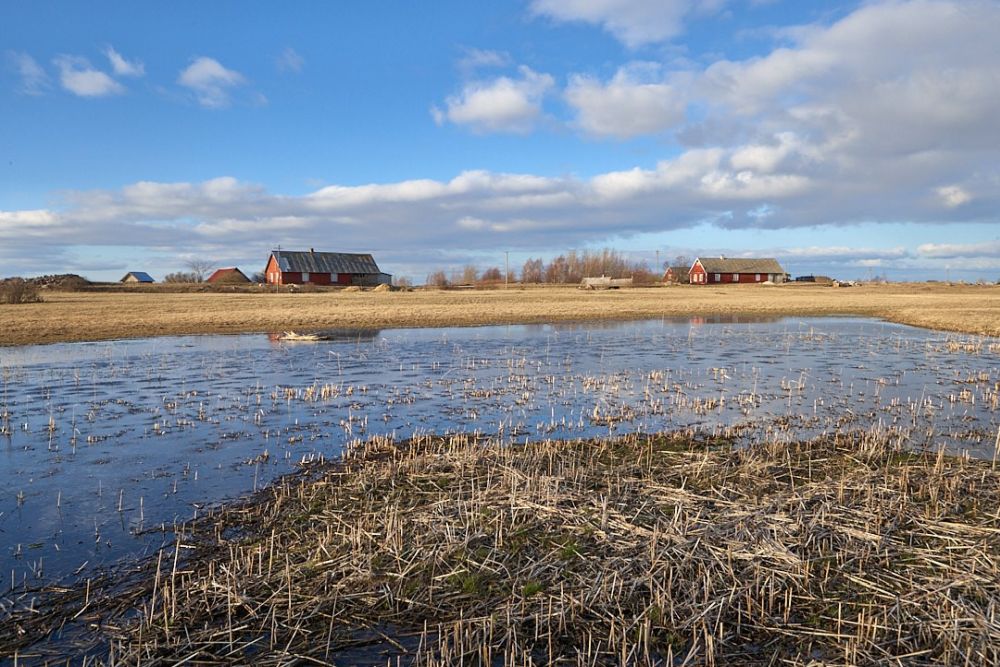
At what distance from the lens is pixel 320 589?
272 inches

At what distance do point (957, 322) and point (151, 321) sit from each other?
4784 centimetres

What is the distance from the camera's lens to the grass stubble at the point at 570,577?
5.98m

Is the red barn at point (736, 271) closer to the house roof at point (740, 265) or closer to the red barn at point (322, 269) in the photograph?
the house roof at point (740, 265)

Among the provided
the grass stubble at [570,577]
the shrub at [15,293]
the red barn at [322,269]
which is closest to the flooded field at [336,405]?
the grass stubble at [570,577]

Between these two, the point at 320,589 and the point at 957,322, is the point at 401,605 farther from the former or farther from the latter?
the point at 957,322

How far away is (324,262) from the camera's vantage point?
102062 millimetres

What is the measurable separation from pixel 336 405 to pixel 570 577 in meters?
11.3

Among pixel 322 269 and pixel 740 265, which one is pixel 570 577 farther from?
pixel 740 265

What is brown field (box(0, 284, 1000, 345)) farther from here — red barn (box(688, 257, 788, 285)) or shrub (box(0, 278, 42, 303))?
red barn (box(688, 257, 788, 285))

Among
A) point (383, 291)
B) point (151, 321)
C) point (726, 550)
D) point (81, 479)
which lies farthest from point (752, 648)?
point (383, 291)

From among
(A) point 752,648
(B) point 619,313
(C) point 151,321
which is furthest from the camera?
(B) point 619,313

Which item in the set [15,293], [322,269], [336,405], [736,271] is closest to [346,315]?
[15,293]

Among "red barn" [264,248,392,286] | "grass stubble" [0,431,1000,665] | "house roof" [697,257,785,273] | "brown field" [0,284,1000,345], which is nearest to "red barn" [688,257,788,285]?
"house roof" [697,257,785,273]

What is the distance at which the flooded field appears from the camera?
1008 centimetres
